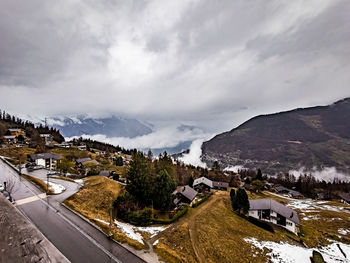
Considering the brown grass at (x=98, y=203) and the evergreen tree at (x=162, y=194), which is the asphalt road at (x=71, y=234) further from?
the evergreen tree at (x=162, y=194)

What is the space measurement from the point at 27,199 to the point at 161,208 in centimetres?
2478

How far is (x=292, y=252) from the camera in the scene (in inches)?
1171

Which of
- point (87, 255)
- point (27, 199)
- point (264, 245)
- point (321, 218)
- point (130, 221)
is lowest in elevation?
point (321, 218)

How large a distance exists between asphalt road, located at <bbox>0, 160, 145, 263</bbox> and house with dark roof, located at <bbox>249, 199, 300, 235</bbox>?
136 ft

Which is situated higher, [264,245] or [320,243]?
[264,245]

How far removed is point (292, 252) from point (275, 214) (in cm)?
1865

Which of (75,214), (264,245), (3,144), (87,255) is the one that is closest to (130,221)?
(75,214)

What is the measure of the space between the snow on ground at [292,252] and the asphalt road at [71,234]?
23013mm

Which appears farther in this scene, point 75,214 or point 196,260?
point 75,214

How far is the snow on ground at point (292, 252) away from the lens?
27281mm

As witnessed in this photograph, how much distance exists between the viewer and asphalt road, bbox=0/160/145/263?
Answer: 17875 mm

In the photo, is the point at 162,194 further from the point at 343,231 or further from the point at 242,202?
the point at 343,231

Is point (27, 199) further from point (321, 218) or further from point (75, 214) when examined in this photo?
point (321, 218)

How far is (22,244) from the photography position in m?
3.39
